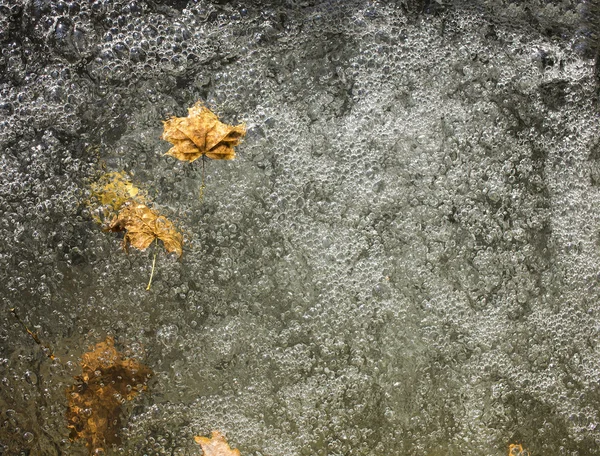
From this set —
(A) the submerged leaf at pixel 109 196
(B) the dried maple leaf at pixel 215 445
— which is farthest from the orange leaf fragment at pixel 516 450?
(A) the submerged leaf at pixel 109 196

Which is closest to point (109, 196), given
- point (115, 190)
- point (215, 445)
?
point (115, 190)

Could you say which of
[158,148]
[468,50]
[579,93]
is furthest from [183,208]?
[579,93]

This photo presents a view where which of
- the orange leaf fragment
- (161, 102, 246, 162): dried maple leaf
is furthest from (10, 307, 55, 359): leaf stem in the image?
the orange leaf fragment

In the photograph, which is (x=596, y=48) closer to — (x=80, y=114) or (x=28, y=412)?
(x=80, y=114)

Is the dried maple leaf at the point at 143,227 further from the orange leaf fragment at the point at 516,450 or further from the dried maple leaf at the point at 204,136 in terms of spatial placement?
the orange leaf fragment at the point at 516,450

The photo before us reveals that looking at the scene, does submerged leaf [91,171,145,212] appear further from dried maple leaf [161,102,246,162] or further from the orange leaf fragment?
the orange leaf fragment
